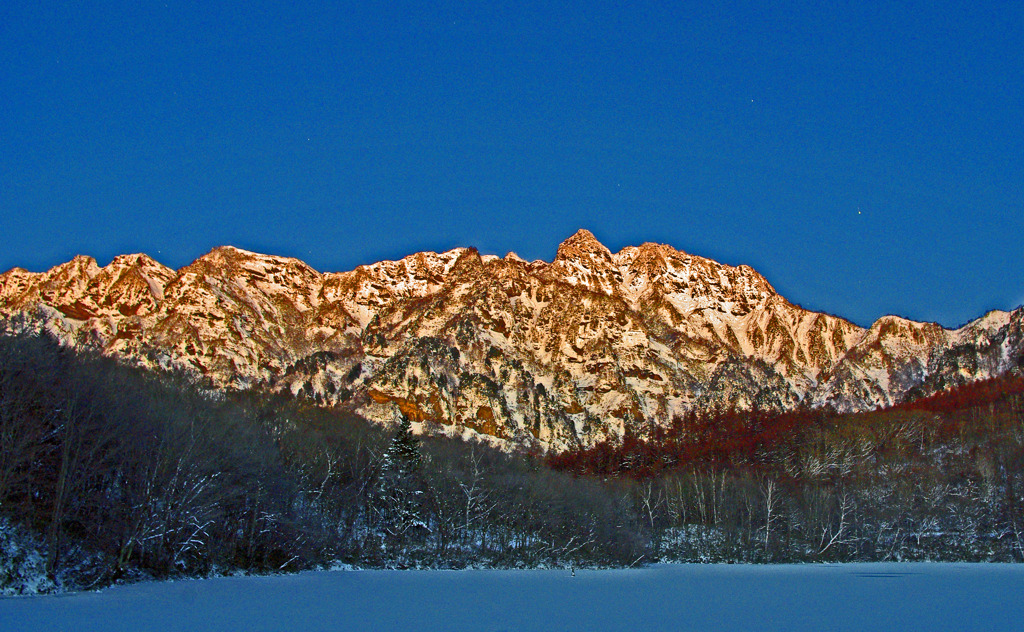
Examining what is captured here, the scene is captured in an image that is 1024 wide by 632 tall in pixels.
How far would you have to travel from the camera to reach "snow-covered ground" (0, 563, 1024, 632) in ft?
104

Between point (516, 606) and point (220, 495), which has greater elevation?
point (220, 495)

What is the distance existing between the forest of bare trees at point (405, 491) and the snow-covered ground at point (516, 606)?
563 cm

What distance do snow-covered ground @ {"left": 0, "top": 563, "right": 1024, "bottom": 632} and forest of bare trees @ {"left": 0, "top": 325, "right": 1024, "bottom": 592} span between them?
5.63 metres

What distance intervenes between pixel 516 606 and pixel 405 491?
48439 mm

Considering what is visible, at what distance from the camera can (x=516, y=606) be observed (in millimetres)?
41094

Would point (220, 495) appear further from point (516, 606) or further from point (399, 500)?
point (399, 500)

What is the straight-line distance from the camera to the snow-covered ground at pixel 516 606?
31766mm

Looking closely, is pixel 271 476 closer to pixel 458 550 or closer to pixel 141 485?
pixel 141 485

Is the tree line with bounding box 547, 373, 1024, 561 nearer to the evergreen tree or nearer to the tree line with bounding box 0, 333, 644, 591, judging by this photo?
the tree line with bounding box 0, 333, 644, 591

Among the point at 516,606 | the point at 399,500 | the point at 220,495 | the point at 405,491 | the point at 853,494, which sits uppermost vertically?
the point at 853,494

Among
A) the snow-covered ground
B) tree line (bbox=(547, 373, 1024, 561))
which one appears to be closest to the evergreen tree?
the snow-covered ground

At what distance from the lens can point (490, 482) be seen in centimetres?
10231

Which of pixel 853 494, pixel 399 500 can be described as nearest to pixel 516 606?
pixel 399 500

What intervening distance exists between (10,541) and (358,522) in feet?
161
